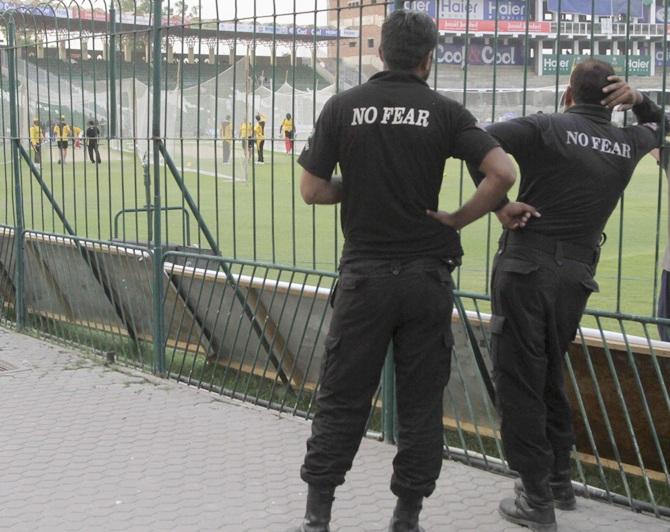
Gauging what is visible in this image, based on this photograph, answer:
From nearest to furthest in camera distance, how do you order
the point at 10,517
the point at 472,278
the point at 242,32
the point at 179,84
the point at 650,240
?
the point at 10,517, the point at 242,32, the point at 179,84, the point at 472,278, the point at 650,240

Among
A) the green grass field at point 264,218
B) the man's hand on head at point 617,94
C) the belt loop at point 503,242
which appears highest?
the man's hand on head at point 617,94

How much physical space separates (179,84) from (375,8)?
2.12m

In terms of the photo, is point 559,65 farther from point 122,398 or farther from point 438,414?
point 122,398

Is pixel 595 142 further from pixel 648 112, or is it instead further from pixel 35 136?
pixel 35 136

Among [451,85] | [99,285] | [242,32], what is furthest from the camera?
[99,285]

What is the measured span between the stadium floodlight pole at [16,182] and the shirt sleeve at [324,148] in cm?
539

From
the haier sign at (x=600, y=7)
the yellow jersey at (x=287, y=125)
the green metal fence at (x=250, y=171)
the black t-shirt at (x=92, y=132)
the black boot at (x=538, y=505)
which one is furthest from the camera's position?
the black t-shirt at (x=92, y=132)

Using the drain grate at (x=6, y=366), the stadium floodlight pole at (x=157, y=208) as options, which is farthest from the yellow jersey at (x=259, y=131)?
the drain grate at (x=6, y=366)

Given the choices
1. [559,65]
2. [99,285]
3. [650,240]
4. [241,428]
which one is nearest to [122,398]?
[241,428]

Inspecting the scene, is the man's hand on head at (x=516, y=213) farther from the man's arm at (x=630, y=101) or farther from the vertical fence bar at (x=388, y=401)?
the vertical fence bar at (x=388, y=401)

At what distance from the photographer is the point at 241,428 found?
5.91 meters

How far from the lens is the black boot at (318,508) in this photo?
3.99 metres

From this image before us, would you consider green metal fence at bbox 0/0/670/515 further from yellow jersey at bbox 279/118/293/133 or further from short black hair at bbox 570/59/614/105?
short black hair at bbox 570/59/614/105

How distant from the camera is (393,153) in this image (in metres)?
3.78
